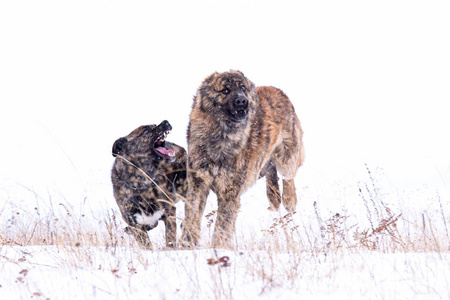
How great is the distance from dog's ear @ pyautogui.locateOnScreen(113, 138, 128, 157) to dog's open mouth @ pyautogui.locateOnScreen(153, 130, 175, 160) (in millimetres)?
386

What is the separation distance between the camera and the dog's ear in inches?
216

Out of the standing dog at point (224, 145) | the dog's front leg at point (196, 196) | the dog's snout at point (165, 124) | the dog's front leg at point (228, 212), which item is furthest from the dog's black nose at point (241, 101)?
the dog's snout at point (165, 124)

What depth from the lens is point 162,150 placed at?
5.69 metres

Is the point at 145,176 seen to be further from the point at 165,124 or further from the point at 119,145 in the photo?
the point at 165,124

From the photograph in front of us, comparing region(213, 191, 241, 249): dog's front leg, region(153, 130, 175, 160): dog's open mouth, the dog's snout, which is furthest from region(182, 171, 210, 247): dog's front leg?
the dog's snout

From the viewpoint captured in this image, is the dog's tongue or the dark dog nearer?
the dark dog

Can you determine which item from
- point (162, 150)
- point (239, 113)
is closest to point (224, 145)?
point (239, 113)

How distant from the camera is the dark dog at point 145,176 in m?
5.24

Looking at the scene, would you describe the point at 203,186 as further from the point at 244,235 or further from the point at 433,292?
the point at 433,292

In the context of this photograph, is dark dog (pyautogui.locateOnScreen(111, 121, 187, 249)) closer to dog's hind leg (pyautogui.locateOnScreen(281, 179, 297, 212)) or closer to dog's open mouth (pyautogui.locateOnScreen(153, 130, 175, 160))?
dog's open mouth (pyautogui.locateOnScreen(153, 130, 175, 160))

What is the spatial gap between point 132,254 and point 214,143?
176cm

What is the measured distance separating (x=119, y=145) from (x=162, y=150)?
537mm

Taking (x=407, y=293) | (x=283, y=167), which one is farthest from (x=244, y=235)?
(x=283, y=167)

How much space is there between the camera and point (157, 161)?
5.66 meters
